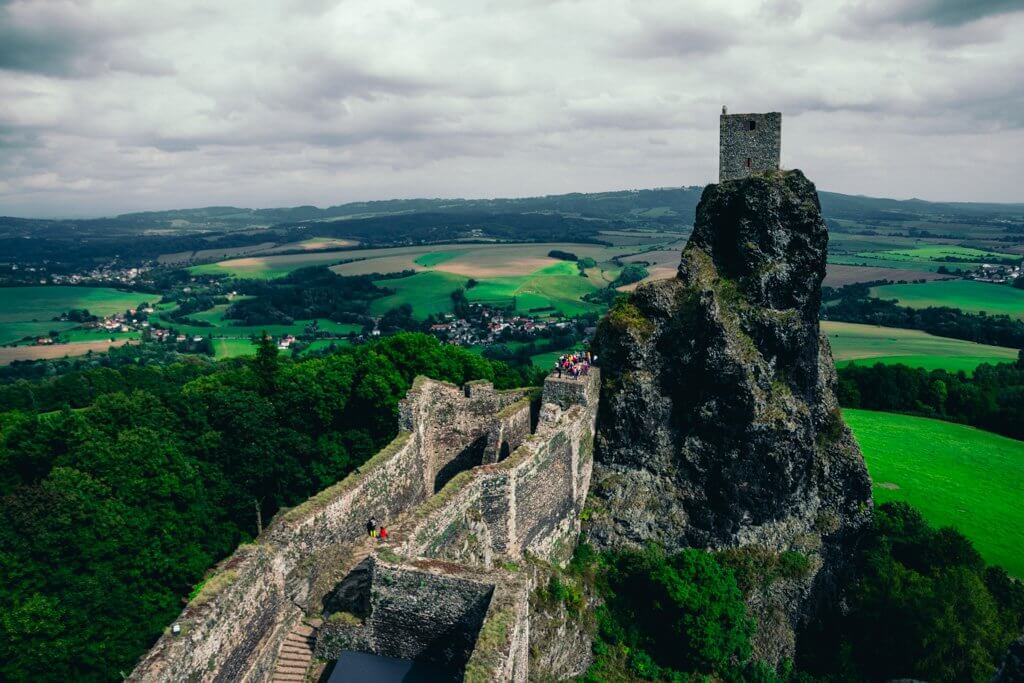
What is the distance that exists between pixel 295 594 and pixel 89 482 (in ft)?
44.8

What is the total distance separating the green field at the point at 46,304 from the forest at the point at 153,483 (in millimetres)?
112797

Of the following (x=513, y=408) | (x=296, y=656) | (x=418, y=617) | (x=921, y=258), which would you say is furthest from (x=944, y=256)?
(x=296, y=656)

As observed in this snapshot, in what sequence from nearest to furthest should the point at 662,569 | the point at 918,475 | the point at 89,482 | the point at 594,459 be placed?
the point at 89,482
the point at 662,569
the point at 594,459
the point at 918,475

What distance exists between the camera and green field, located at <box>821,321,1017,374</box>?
271ft

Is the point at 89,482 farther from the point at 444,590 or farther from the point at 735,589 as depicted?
the point at 735,589

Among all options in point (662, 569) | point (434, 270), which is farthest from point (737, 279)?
point (434, 270)

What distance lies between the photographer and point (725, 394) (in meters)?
29.6

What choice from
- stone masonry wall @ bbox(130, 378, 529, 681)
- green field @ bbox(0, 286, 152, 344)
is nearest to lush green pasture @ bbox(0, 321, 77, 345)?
green field @ bbox(0, 286, 152, 344)

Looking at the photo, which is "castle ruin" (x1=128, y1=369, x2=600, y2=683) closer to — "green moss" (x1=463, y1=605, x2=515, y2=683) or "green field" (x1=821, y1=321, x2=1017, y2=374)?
"green moss" (x1=463, y1=605, x2=515, y2=683)

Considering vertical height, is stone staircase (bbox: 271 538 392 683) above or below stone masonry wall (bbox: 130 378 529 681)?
below

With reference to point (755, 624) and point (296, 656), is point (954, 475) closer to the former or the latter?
point (755, 624)

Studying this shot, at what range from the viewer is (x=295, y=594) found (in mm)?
17812

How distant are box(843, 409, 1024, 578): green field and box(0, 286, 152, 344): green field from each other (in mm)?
140974

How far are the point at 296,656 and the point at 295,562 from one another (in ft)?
7.76
